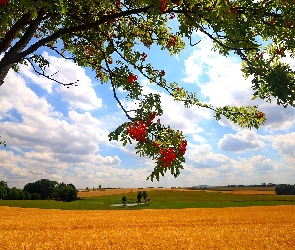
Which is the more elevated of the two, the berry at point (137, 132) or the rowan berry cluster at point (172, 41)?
the rowan berry cluster at point (172, 41)

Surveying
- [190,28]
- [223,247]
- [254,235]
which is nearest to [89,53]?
[190,28]

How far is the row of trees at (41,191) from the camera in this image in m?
96.2

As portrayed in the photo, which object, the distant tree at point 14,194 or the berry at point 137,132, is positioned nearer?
the berry at point 137,132

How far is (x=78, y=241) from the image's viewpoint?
20.3 m

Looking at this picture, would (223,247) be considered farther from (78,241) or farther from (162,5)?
(162,5)

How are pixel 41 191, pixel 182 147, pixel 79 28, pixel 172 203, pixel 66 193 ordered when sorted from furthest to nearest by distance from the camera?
pixel 41 191 → pixel 66 193 → pixel 172 203 → pixel 79 28 → pixel 182 147

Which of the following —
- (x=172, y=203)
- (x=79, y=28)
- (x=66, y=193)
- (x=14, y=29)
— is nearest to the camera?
(x=79, y=28)

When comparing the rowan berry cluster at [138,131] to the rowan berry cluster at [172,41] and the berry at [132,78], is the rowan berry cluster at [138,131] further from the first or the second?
the rowan berry cluster at [172,41]

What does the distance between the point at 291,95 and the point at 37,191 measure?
11335cm

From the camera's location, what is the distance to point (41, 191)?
107750mm

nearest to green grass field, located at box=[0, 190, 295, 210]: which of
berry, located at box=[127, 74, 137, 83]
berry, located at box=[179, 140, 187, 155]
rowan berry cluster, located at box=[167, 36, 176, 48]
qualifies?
rowan berry cluster, located at box=[167, 36, 176, 48]

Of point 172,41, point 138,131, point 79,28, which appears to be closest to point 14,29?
point 79,28

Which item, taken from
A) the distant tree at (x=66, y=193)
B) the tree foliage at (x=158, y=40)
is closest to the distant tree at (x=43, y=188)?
the distant tree at (x=66, y=193)

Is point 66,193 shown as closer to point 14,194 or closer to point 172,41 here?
point 14,194
